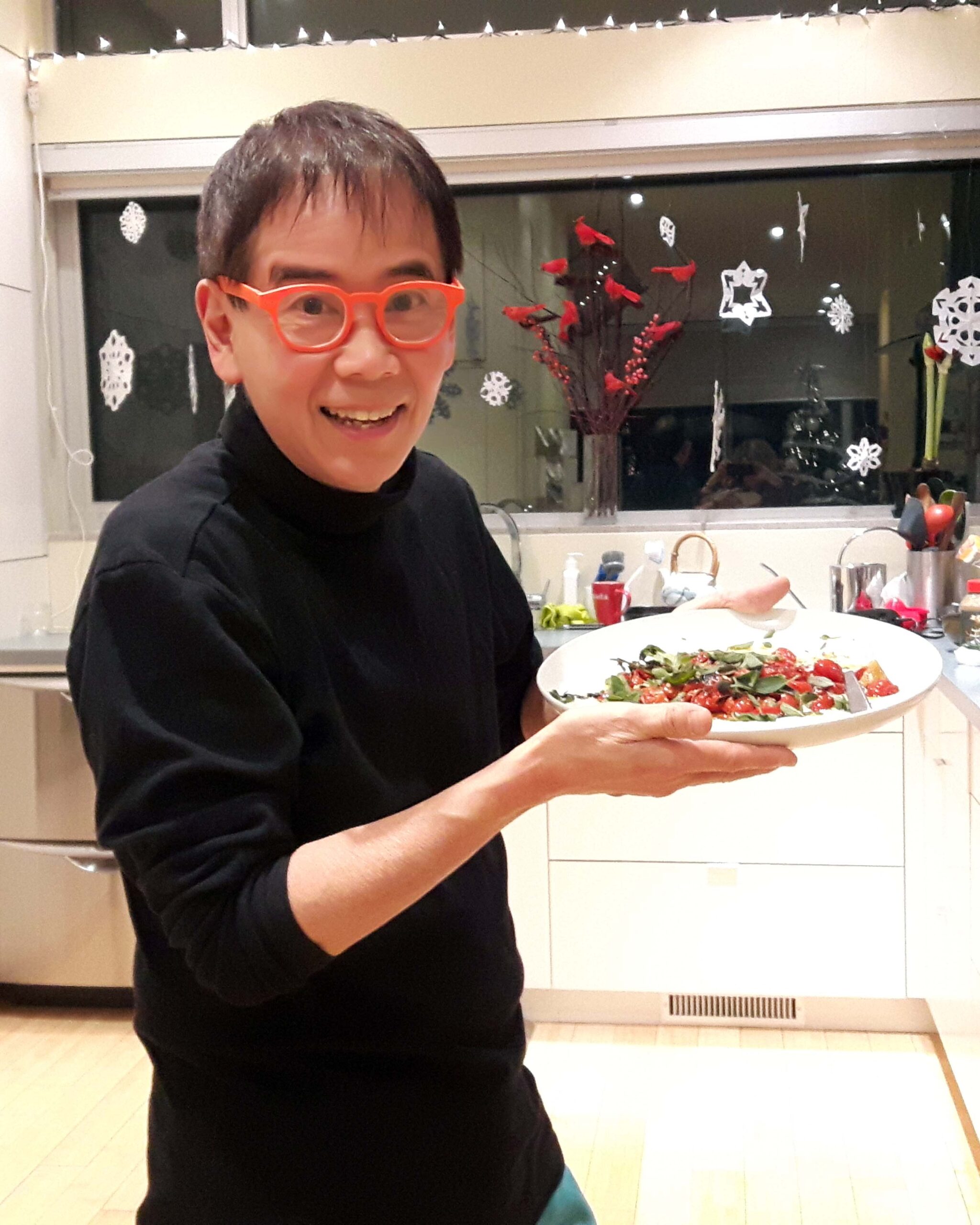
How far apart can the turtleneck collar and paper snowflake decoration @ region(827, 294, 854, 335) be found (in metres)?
2.98

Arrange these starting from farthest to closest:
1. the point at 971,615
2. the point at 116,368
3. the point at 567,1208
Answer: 1. the point at 116,368
2. the point at 971,615
3. the point at 567,1208

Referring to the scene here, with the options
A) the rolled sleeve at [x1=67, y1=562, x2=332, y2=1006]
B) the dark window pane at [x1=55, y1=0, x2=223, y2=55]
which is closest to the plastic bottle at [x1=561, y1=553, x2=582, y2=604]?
the dark window pane at [x1=55, y1=0, x2=223, y2=55]

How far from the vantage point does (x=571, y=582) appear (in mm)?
3627

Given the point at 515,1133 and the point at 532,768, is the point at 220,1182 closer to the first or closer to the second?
the point at 515,1133

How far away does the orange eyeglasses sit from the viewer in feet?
3.07

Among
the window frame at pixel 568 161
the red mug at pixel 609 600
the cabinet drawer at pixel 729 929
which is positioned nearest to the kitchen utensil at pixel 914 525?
the window frame at pixel 568 161

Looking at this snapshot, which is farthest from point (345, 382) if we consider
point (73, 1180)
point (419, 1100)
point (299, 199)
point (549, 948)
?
point (549, 948)

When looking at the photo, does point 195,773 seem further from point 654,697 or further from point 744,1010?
point 744,1010

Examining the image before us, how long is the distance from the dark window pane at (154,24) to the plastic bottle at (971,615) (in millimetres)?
2646

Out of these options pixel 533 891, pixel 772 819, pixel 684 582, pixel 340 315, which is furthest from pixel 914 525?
pixel 340 315

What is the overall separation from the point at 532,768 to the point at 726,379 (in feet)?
9.94

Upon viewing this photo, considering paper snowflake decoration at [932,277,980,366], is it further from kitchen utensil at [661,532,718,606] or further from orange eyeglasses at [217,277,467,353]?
orange eyeglasses at [217,277,467,353]

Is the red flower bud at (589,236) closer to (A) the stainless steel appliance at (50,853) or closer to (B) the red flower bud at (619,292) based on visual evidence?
(B) the red flower bud at (619,292)

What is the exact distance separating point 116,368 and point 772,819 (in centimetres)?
241
